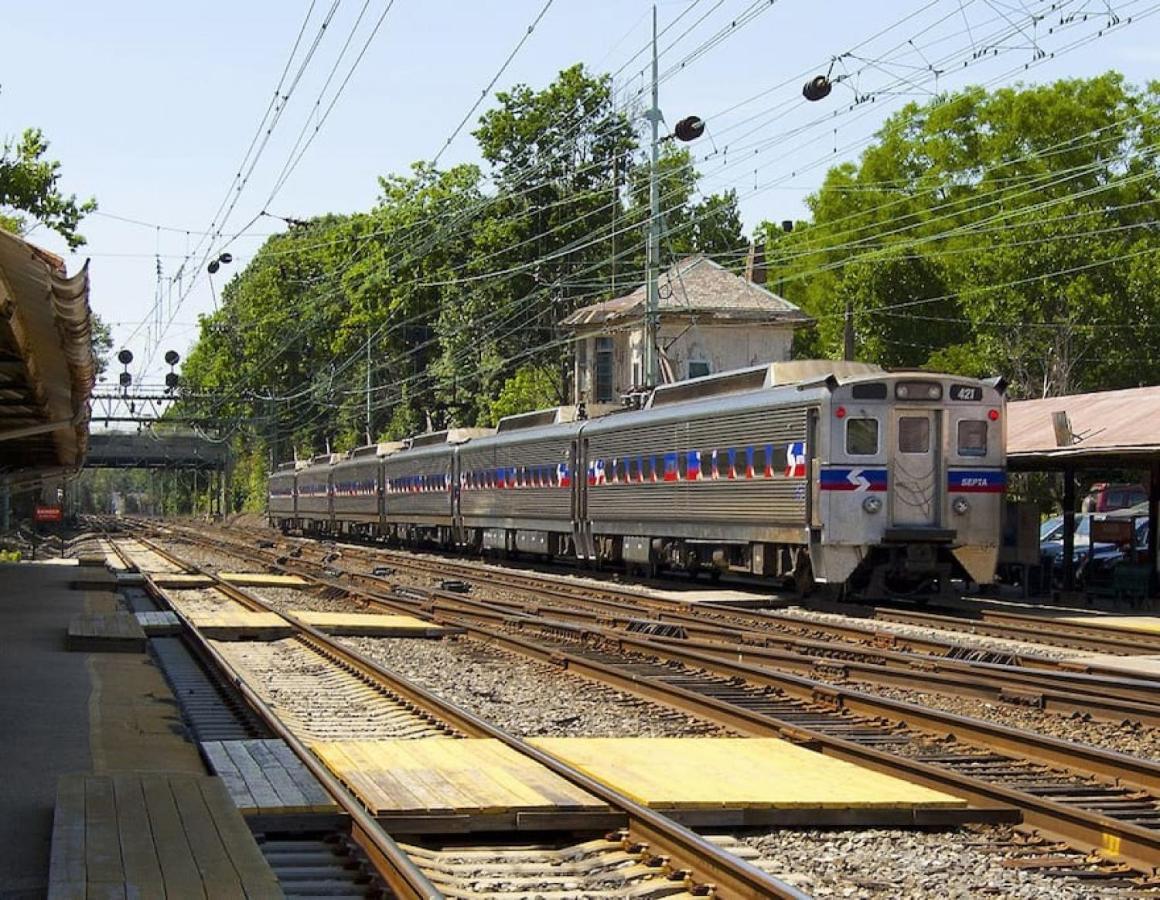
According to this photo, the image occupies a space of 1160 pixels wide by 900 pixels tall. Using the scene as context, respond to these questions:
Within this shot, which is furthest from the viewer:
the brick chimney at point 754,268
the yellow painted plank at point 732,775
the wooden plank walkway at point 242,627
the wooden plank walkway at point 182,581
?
the brick chimney at point 754,268

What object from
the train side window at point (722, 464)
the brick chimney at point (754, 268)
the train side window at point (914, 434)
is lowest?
the train side window at point (722, 464)

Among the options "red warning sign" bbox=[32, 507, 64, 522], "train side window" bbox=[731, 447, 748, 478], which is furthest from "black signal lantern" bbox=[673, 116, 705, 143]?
"red warning sign" bbox=[32, 507, 64, 522]

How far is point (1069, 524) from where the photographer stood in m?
25.4

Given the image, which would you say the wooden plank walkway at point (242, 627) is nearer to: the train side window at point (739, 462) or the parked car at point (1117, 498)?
the train side window at point (739, 462)

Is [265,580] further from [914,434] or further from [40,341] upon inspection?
[40,341]

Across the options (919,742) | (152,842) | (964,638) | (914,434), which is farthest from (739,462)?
(152,842)

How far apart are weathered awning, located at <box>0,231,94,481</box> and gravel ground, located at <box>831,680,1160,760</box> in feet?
22.0

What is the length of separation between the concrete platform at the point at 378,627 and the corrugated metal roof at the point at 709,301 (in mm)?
36276

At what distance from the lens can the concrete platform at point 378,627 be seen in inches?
766

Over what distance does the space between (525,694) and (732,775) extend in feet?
15.7

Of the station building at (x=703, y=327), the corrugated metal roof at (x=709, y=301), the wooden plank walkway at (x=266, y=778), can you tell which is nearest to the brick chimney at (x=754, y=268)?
the corrugated metal roof at (x=709, y=301)

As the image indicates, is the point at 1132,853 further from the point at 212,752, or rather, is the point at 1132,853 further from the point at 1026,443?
the point at 1026,443

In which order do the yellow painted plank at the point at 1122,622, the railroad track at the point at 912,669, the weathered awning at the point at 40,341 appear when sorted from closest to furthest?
the weathered awning at the point at 40,341 < the railroad track at the point at 912,669 < the yellow painted plank at the point at 1122,622

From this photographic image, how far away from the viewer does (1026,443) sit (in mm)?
24875
